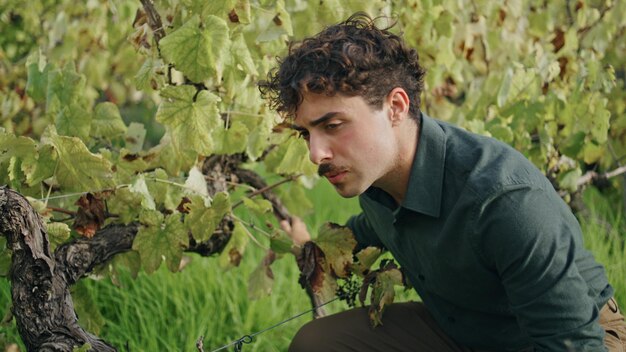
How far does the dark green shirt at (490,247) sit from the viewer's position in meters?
2.15

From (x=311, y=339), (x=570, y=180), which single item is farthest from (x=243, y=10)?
(x=570, y=180)

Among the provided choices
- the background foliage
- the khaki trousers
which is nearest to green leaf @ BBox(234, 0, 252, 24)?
the background foliage

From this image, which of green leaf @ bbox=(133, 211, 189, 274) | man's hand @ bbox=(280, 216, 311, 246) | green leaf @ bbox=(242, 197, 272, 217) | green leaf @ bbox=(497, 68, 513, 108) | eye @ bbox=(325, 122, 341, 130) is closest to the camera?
eye @ bbox=(325, 122, 341, 130)

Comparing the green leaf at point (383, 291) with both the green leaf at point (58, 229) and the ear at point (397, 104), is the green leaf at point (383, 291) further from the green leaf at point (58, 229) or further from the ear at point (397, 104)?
the green leaf at point (58, 229)

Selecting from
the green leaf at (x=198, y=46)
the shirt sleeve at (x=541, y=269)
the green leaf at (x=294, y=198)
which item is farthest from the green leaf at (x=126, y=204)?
the shirt sleeve at (x=541, y=269)

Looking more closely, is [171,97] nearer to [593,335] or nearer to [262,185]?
[262,185]

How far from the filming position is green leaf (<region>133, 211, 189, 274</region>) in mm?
2518

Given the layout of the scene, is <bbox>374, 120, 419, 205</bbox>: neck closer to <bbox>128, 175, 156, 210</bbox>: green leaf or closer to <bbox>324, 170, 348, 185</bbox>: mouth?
<bbox>324, 170, 348, 185</bbox>: mouth

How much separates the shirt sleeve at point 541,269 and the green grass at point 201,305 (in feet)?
4.24

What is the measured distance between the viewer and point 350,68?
2301 mm

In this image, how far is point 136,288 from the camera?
11.3ft

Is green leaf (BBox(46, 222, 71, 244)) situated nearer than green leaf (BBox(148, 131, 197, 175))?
Yes

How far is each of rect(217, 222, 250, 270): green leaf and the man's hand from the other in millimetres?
172

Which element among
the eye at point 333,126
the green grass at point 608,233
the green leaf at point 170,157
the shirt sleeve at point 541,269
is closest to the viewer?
the shirt sleeve at point 541,269
